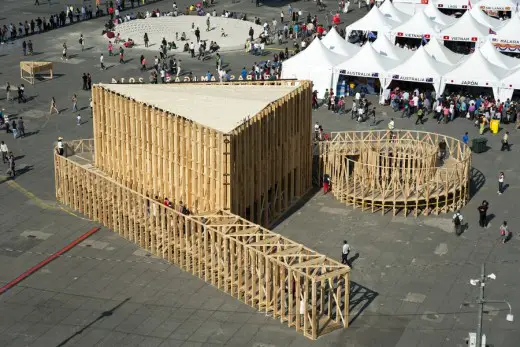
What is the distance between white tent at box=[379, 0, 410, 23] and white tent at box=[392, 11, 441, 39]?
3.02 metres

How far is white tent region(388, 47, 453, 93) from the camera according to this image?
6650cm

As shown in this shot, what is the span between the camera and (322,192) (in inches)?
2029

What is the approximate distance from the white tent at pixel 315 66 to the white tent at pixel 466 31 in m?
14.0

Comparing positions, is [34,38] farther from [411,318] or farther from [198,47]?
[411,318]

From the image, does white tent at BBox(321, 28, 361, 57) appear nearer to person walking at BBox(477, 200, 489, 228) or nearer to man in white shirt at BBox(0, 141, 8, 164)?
man in white shirt at BBox(0, 141, 8, 164)

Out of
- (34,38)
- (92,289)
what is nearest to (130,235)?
(92,289)

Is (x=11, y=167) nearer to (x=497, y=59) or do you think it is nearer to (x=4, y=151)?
(x=4, y=151)

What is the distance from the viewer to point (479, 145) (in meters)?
57.2

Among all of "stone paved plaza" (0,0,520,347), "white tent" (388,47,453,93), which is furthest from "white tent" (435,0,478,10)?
"stone paved plaza" (0,0,520,347)

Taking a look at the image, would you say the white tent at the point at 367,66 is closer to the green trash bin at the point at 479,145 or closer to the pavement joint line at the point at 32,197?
the green trash bin at the point at 479,145

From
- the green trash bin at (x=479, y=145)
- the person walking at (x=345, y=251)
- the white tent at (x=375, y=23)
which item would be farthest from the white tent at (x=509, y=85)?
the person walking at (x=345, y=251)

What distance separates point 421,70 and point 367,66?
3.78 meters

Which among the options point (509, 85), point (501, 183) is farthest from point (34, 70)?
point (501, 183)

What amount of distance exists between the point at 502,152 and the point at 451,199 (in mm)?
10456
